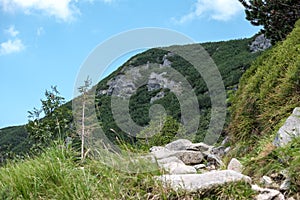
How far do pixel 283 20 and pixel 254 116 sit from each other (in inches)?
261

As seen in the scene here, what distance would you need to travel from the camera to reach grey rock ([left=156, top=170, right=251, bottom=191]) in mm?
3735

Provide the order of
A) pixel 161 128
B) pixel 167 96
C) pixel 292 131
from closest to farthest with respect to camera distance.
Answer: pixel 292 131 → pixel 161 128 → pixel 167 96

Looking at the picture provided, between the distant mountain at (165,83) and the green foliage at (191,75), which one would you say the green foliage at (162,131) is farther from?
the distant mountain at (165,83)

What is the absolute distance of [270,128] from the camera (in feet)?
18.7

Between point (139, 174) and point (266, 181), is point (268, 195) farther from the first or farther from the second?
point (139, 174)

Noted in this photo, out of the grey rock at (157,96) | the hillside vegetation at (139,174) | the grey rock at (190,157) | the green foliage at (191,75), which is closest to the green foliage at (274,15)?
the green foliage at (191,75)

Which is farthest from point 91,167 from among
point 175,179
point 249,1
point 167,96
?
point 167,96

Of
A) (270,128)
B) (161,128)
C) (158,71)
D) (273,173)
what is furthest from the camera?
(158,71)

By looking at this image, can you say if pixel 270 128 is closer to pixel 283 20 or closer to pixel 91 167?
pixel 91 167

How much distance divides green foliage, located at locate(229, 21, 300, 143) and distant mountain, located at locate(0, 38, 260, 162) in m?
6.64

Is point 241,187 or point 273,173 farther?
point 273,173

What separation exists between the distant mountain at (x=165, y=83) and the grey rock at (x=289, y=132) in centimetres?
878

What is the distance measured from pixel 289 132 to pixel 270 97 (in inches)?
65.3

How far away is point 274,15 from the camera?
12273 mm
